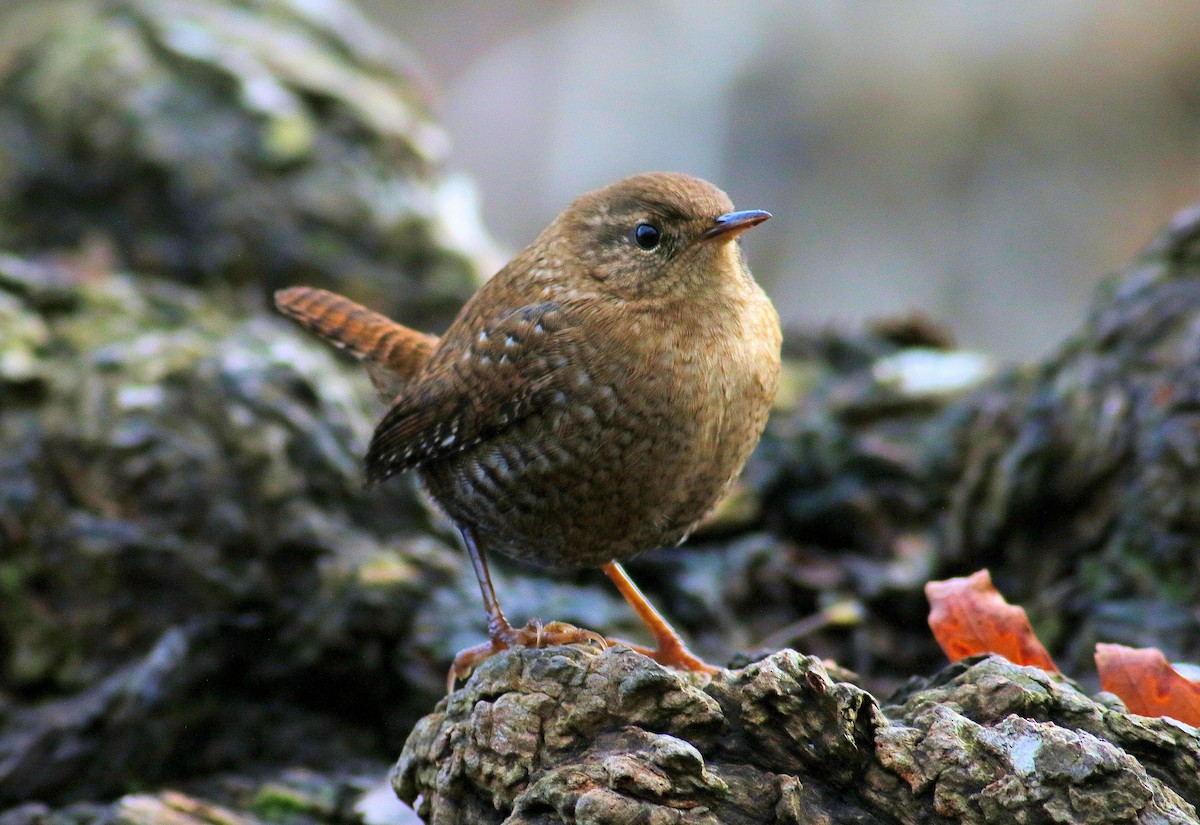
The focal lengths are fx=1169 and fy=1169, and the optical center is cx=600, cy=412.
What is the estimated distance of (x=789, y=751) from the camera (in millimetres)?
2246

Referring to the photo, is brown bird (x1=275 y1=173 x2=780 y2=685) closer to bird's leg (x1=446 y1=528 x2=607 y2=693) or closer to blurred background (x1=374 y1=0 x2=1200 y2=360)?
bird's leg (x1=446 y1=528 x2=607 y2=693)

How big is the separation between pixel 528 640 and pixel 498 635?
155 mm

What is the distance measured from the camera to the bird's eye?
3.13 meters

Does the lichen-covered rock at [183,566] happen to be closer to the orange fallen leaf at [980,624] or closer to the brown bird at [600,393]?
the brown bird at [600,393]

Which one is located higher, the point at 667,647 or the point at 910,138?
the point at 910,138

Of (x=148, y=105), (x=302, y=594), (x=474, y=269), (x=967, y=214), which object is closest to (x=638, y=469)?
(x=302, y=594)

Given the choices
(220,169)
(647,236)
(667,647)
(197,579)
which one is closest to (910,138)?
(220,169)

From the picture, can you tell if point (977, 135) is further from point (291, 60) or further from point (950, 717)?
point (950, 717)

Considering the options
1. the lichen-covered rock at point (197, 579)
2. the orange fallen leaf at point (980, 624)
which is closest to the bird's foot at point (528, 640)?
the lichen-covered rock at point (197, 579)

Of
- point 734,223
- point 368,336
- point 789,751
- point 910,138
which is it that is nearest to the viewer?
point 789,751

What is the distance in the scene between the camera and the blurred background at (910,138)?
8.52 meters

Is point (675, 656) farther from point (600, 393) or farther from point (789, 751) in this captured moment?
point (789, 751)

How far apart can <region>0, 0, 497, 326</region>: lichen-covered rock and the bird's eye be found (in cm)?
258

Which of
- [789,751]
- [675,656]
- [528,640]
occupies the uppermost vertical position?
[789,751]
